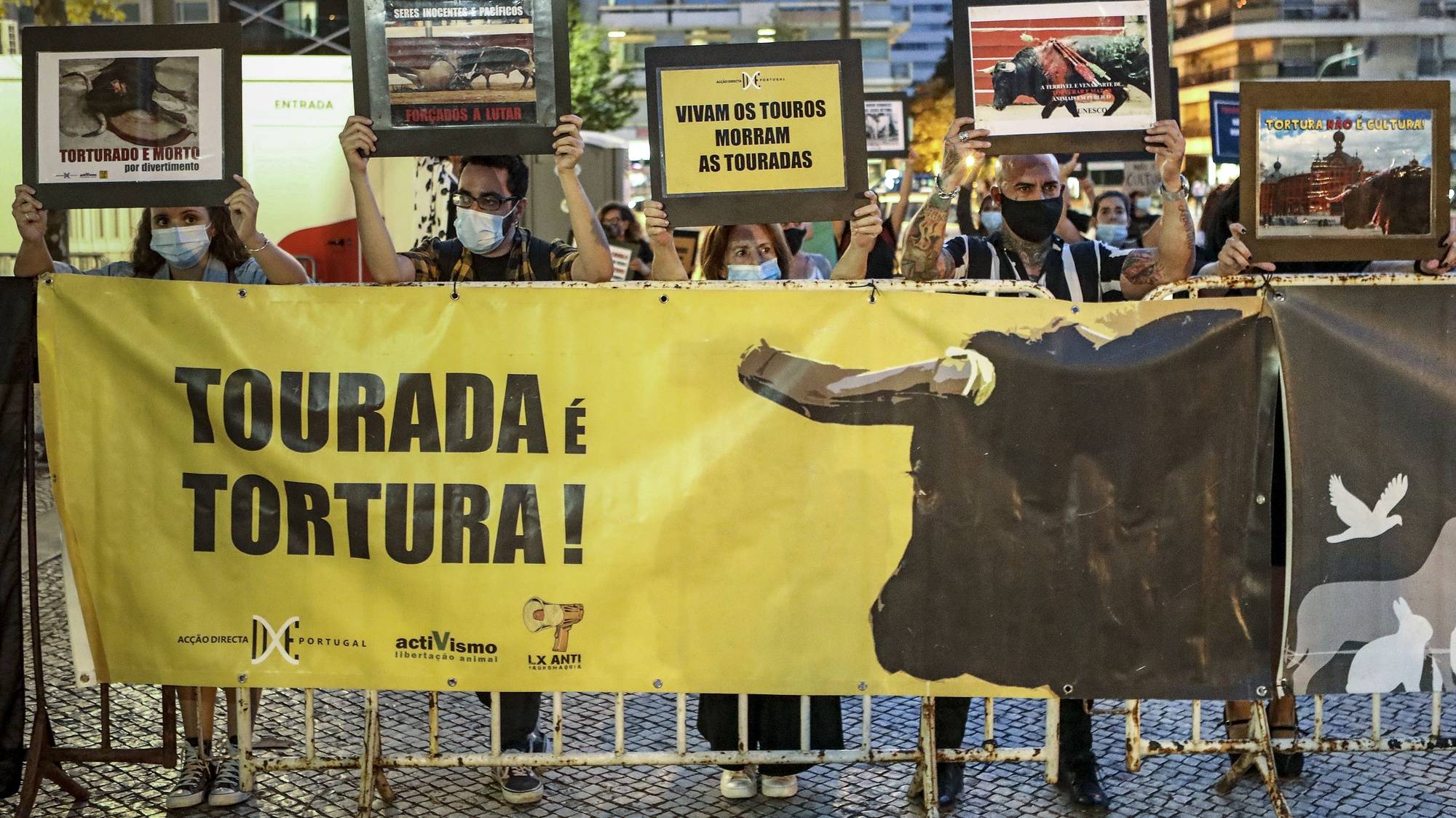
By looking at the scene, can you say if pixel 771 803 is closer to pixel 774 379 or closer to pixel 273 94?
pixel 774 379

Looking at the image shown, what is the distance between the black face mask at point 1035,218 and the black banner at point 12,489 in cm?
340

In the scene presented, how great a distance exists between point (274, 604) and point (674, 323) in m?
1.55

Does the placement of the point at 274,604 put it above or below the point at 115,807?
above

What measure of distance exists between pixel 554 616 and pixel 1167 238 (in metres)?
2.45

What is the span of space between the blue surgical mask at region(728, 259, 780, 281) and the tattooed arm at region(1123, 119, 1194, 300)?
128 centimetres

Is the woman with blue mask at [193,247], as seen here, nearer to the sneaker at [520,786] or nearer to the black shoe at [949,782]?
the sneaker at [520,786]

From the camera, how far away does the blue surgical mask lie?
16.6 feet

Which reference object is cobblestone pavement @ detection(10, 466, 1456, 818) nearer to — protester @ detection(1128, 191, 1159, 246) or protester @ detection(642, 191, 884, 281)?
protester @ detection(642, 191, 884, 281)

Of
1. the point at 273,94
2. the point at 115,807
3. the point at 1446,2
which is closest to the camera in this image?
the point at 115,807

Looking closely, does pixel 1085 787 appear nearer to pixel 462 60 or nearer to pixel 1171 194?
pixel 1171 194

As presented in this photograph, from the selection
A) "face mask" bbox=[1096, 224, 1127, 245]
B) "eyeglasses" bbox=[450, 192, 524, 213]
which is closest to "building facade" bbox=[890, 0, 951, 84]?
"face mask" bbox=[1096, 224, 1127, 245]

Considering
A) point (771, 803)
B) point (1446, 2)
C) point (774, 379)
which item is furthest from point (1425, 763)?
point (1446, 2)

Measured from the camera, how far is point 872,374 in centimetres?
441

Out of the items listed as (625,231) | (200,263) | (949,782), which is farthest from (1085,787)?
(625,231)
